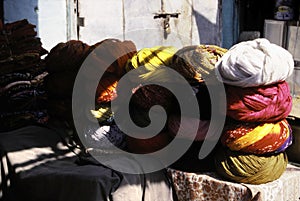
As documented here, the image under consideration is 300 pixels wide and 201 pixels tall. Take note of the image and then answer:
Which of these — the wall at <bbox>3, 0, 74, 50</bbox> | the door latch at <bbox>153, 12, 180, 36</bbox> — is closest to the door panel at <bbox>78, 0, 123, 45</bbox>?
the wall at <bbox>3, 0, 74, 50</bbox>

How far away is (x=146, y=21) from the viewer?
18.1 ft

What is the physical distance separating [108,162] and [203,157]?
633mm

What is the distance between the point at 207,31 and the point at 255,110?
132 inches

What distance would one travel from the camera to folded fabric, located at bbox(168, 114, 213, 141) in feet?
9.77

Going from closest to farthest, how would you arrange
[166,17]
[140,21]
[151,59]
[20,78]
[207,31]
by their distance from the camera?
[151,59] < [20,78] < [140,21] < [166,17] < [207,31]

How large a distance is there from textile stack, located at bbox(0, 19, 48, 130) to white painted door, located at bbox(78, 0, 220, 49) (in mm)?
1114

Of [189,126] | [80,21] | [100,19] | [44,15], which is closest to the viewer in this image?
[189,126]

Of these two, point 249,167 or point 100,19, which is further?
point 100,19

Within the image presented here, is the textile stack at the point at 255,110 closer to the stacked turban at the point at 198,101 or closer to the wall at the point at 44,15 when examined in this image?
the stacked turban at the point at 198,101

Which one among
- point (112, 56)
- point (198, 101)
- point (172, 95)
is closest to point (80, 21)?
point (112, 56)

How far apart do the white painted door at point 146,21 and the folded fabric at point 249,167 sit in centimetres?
245

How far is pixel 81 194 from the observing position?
9.61ft

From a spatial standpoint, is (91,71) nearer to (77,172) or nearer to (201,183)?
(77,172)

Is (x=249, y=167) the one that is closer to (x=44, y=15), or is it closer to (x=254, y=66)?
(x=254, y=66)
